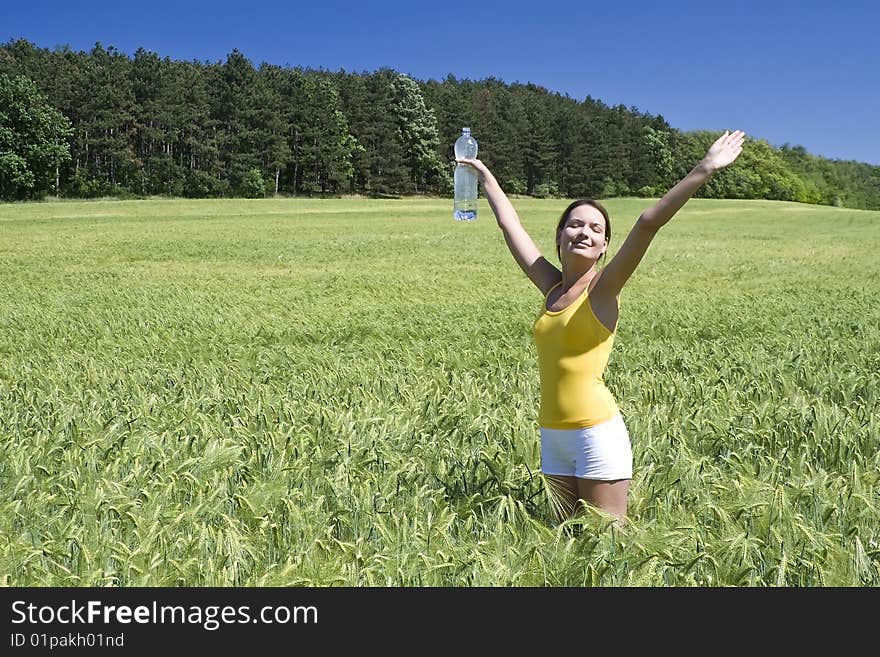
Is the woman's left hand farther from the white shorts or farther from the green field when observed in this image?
the green field

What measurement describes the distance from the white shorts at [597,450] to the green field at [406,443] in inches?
8.7

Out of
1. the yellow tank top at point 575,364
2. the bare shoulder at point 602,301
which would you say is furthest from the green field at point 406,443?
the bare shoulder at point 602,301

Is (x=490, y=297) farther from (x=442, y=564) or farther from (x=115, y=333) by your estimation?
(x=442, y=564)

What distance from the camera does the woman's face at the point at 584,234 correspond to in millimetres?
3834

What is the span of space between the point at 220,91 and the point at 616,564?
86.5 meters

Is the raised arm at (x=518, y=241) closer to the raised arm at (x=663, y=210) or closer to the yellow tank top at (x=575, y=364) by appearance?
the yellow tank top at (x=575, y=364)

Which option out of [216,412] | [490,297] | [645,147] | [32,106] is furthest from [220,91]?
[216,412]

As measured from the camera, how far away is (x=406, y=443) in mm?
5484

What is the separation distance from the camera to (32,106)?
225 feet

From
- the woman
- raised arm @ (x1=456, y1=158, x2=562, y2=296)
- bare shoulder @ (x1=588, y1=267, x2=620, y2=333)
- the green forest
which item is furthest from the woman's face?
the green forest

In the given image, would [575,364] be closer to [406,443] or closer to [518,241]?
[518,241]

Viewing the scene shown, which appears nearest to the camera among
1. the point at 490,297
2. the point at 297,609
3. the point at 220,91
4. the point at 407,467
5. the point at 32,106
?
the point at 297,609

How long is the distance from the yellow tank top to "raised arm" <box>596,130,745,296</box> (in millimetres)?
177

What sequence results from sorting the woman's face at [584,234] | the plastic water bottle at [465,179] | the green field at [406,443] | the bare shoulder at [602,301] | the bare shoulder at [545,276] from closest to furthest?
the green field at [406,443] < the bare shoulder at [602,301] < the woman's face at [584,234] < the bare shoulder at [545,276] < the plastic water bottle at [465,179]
